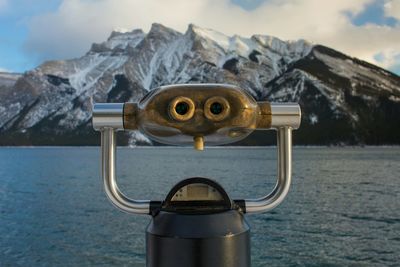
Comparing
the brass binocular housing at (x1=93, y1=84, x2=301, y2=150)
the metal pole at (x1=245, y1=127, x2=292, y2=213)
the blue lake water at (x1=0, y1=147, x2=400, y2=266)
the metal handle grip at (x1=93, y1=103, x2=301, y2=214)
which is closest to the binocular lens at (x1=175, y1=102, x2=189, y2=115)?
the brass binocular housing at (x1=93, y1=84, x2=301, y2=150)

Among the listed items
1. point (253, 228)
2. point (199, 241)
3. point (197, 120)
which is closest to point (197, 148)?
point (197, 120)

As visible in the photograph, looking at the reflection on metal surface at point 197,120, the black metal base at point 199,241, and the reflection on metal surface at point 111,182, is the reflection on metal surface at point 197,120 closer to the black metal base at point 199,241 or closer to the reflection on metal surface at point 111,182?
the reflection on metal surface at point 111,182

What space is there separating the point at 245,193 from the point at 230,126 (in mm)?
51511

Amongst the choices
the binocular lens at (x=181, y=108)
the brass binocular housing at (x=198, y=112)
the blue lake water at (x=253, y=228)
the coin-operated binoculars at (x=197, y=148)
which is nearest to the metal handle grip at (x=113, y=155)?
the coin-operated binoculars at (x=197, y=148)

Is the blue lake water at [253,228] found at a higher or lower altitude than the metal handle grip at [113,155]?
lower

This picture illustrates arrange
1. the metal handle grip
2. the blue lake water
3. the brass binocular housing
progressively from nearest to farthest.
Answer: the brass binocular housing < the metal handle grip < the blue lake water

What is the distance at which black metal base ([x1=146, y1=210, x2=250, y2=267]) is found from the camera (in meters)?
1.51

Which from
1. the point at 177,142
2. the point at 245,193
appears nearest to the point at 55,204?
the point at 245,193

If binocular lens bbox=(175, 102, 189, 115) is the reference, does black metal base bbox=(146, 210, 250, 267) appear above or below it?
below

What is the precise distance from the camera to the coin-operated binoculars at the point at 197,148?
1461 mm

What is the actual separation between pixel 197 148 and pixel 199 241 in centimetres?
27

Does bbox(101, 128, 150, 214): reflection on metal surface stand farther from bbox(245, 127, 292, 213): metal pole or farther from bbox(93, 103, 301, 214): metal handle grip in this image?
bbox(245, 127, 292, 213): metal pole

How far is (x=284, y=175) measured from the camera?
1722 mm

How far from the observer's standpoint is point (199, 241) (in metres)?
1.51
